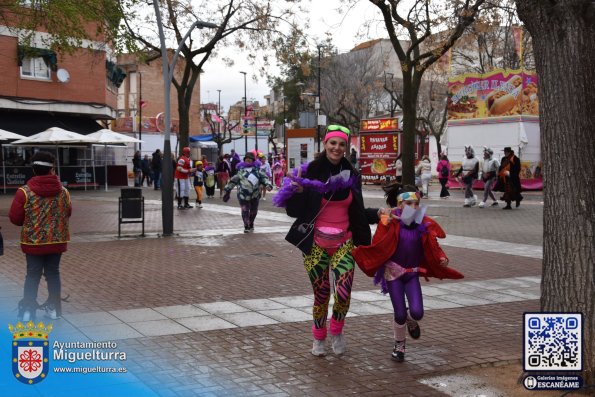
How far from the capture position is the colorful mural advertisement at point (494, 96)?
1142 inches

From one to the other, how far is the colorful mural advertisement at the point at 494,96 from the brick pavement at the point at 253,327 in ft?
52.6

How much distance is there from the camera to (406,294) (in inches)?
214

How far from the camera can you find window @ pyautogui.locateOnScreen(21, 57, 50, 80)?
31.0 meters

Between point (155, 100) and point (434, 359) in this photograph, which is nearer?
point (434, 359)

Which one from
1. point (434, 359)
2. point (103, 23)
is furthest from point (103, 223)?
point (434, 359)

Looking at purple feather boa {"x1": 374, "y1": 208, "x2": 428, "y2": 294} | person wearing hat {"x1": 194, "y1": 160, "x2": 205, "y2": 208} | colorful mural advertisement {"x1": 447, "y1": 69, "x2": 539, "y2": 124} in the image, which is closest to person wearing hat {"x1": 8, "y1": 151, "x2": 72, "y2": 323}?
purple feather boa {"x1": 374, "y1": 208, "x2": 428, "y2": 294}

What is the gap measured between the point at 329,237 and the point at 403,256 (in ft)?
2.01

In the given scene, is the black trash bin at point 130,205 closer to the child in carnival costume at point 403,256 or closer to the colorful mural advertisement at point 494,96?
the child in carnival costume at point 403,256

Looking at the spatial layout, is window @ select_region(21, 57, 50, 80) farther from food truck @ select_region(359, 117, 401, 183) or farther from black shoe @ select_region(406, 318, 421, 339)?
black shoe @ select_region(406, 318, 421, 339)

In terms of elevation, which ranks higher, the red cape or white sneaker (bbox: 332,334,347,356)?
the red cape

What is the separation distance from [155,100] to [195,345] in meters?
62.4

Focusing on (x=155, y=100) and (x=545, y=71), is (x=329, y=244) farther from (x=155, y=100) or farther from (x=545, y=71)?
(x=155, y=100)

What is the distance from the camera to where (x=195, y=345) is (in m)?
5.75

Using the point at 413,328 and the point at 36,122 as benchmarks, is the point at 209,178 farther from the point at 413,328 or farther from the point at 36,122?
the point at 413,328
